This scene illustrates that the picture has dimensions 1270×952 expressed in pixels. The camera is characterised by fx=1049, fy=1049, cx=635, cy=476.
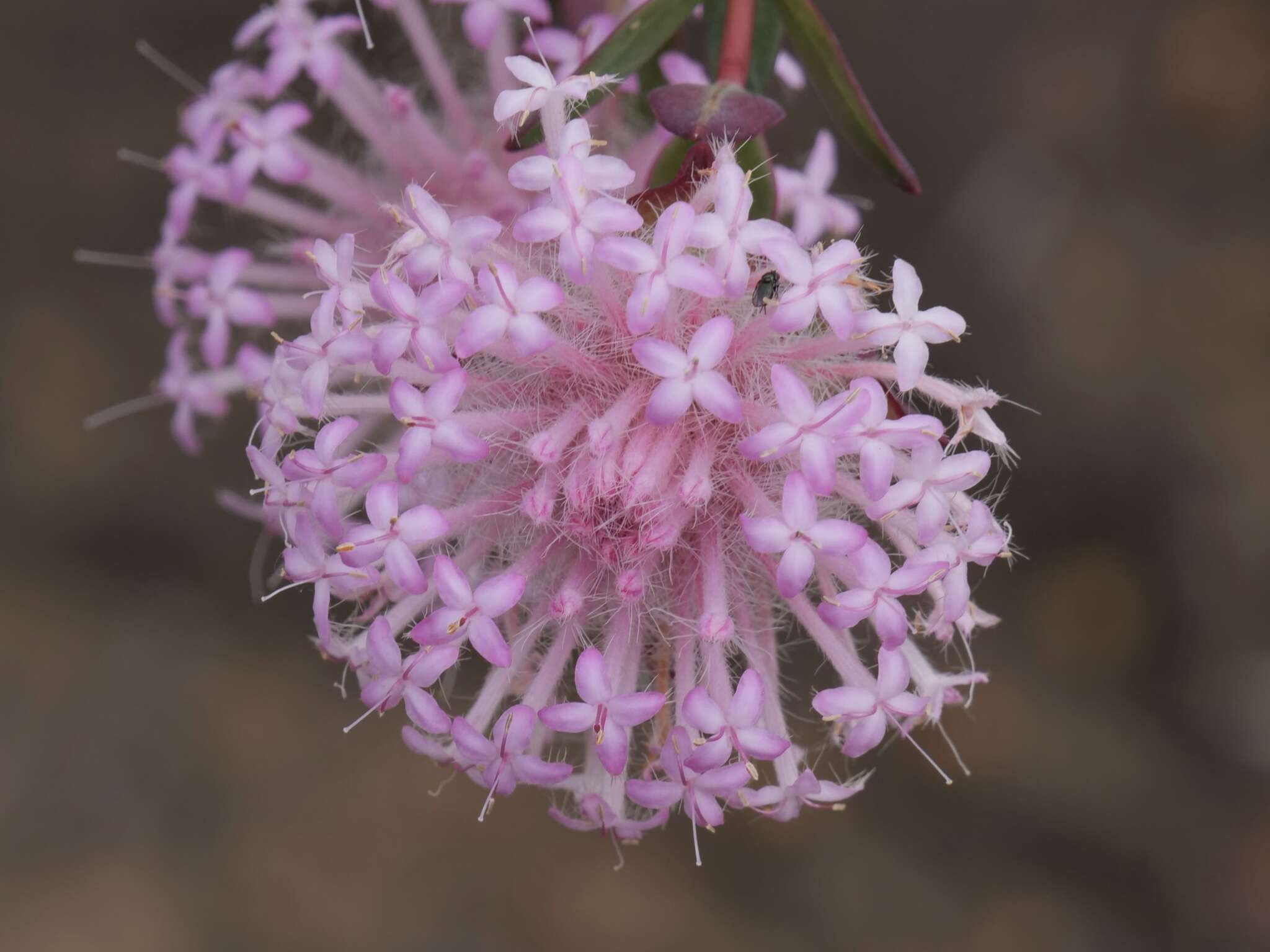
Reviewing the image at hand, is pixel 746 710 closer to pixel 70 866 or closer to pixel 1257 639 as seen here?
pixel 1257 639

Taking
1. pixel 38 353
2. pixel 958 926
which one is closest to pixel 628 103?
pixel 38 353

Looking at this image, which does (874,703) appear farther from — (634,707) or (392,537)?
(392,537)

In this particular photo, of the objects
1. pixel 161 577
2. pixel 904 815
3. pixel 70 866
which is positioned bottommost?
pixel 70 866

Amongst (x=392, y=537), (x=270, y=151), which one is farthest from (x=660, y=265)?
(x=270, y=151)

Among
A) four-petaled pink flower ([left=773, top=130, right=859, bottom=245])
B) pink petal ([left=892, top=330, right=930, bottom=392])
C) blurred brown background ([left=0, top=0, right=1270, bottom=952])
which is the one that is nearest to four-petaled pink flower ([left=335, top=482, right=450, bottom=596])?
pink petal ([left=892, top=330, right=930, bottom=392])

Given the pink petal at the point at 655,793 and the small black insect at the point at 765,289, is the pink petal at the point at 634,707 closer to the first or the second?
the pink petal at the point at 655,793

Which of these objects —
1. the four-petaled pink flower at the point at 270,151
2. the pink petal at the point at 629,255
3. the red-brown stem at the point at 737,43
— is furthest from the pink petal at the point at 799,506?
the four-petaled pink flower at the point at 270,151
